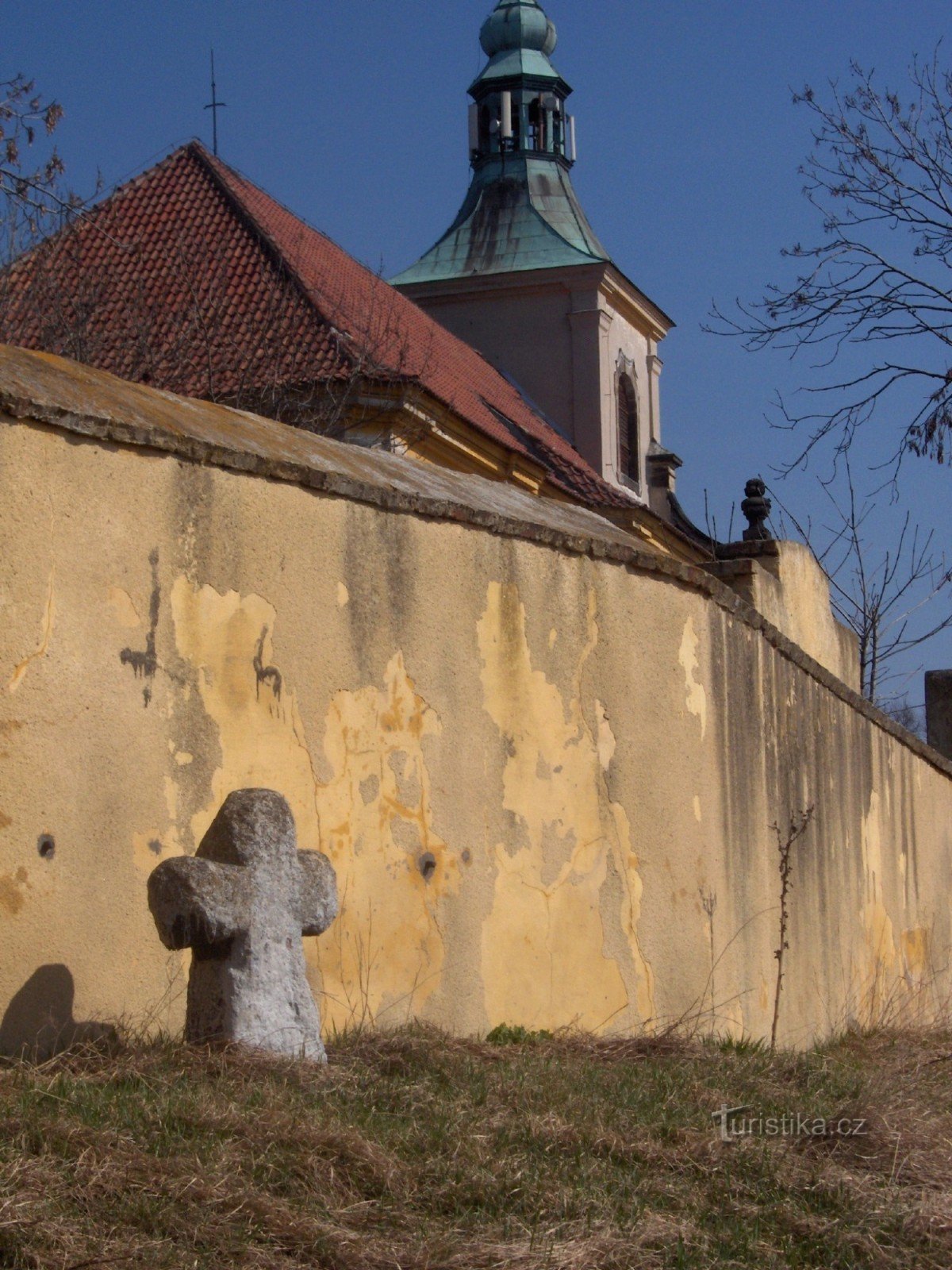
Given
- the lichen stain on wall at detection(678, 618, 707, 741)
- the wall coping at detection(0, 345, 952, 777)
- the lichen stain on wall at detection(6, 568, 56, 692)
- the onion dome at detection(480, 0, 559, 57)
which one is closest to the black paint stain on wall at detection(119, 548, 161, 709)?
the lichen stain on wall at detection(6, 568, 56, 692)

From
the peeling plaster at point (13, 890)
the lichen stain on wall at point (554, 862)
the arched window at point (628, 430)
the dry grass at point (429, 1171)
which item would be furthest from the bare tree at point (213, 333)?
the arched window at point (628, 430)

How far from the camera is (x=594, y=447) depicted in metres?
33.6

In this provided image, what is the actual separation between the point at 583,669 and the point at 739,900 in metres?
1.74

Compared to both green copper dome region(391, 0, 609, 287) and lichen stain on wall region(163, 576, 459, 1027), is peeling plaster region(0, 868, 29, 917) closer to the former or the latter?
lichen stain on wall region(163, 576, 459, 1027)

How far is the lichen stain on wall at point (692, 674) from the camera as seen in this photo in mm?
7797

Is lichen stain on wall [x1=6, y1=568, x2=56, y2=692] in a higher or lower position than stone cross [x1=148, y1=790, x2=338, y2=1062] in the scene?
higher

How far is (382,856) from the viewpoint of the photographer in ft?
20.0

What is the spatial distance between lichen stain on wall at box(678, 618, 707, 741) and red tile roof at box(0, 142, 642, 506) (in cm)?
809

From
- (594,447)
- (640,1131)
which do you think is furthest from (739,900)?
(594,447)

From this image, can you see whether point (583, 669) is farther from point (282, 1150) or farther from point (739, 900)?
point (282, 1150)

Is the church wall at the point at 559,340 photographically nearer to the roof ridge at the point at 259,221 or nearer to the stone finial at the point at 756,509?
the roof ridge at the point at 259,221

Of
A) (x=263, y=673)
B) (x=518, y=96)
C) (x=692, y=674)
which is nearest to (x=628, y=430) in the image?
(x=518, y=96)

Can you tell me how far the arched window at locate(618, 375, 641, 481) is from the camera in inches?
1387

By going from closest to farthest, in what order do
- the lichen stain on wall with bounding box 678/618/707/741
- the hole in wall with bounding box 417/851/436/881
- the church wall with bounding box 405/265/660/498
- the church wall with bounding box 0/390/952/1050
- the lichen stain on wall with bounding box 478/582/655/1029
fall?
the church wall with bounding box 0/390/952/1050
the hole in wall with bounding box 417/851/436/881
the lichen stain on wall with bounding box 478/582/655/1029
the lichen stain on wall with bounding box 678/618/707/741
the church wall with bounding box 405/265/660/498
